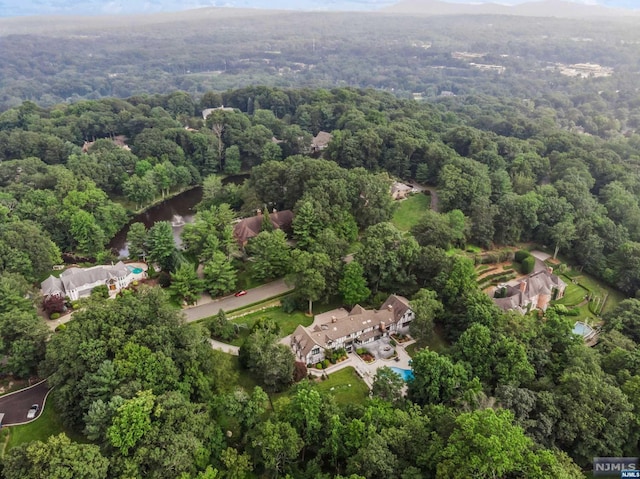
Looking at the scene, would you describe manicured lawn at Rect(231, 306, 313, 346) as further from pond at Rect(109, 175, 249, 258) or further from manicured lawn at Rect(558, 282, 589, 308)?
manicured lawn at Rect(558, 282, 589, 308)

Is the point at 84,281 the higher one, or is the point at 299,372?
the point at 84,281

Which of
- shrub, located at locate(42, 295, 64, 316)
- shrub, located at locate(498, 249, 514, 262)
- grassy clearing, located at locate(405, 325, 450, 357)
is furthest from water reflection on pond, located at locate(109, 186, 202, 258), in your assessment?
shrub, located at locate(498, 249, 514, 262)

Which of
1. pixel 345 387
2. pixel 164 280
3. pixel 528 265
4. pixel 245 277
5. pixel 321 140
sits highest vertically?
pixel 321 140

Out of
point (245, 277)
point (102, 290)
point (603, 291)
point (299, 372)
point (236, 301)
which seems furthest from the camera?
point (603, 291)

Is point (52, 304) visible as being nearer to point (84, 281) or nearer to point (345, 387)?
point (84, 281)

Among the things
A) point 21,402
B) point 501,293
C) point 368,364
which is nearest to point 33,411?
point 21,402

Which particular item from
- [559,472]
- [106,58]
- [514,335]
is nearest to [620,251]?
[514,335]
